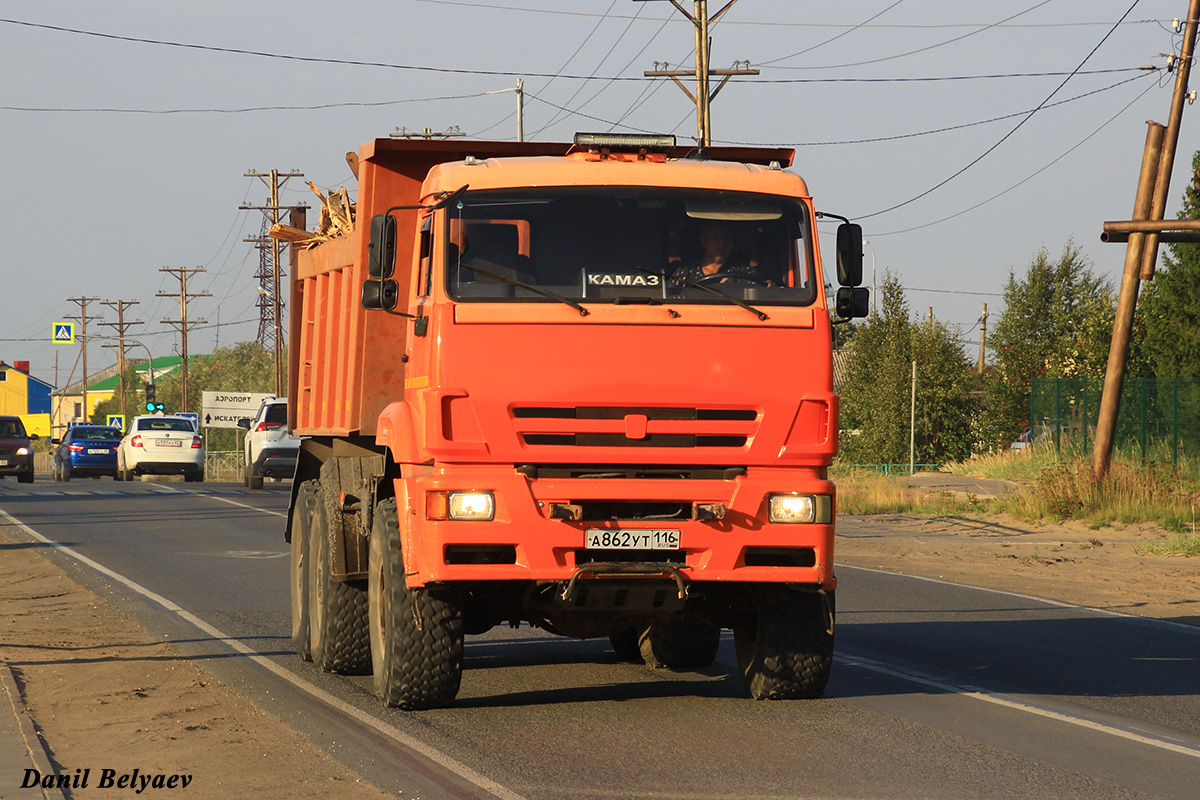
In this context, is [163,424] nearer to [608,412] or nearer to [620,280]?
[620,280]

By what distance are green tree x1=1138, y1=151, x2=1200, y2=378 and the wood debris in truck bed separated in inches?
1029

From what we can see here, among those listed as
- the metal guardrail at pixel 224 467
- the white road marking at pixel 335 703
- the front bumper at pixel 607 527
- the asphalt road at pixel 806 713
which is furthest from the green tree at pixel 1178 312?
the metal guardrail at pixel 224 467

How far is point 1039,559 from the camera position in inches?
805

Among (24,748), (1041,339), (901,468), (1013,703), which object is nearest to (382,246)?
(24,748)

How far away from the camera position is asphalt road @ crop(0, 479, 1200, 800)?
692 cm

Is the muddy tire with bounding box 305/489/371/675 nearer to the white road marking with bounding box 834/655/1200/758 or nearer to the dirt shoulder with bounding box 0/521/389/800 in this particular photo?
the dirt shoulder with bounding box 0/521/389/800

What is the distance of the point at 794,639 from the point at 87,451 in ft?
138

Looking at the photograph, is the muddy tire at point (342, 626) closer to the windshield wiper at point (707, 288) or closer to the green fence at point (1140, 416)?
the windshield wiper at point (707, 288)

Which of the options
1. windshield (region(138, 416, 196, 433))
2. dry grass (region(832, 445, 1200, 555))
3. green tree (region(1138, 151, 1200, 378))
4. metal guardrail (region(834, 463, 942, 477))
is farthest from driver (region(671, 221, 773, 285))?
metal guardrail (region(834, 463, 942, 477))

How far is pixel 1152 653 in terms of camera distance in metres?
11.4

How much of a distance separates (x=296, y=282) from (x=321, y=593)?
10.4ft

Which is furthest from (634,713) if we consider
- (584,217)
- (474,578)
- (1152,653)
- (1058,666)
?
(1152,653)

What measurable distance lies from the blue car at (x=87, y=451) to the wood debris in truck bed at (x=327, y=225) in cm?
3703

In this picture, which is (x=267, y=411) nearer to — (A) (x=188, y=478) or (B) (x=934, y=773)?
(A) (x=188, y=478)
